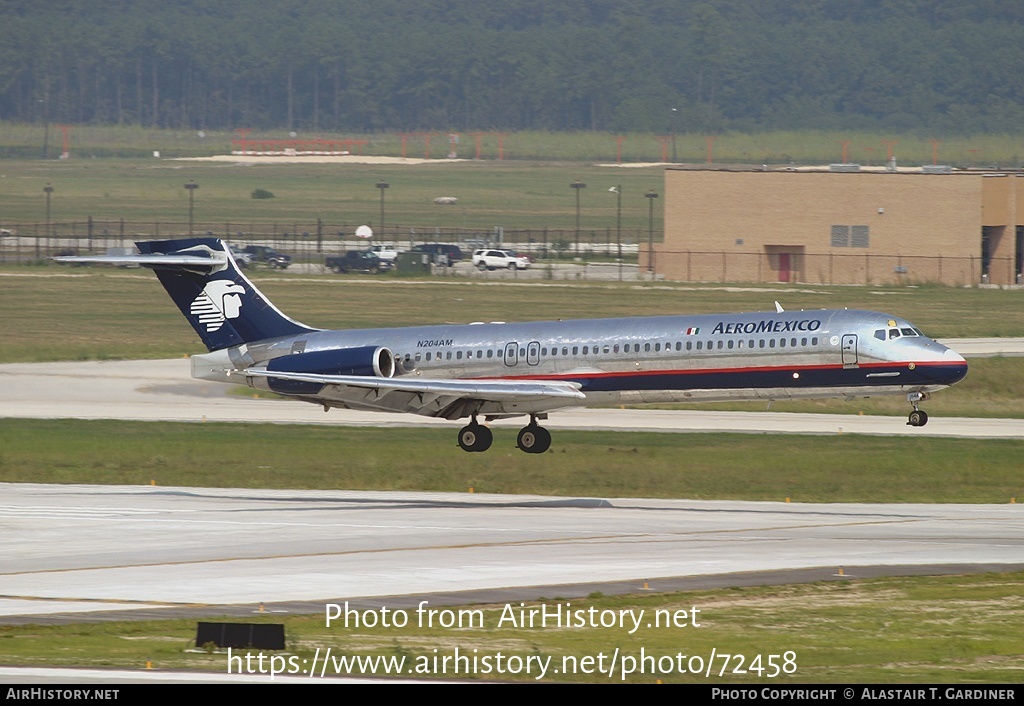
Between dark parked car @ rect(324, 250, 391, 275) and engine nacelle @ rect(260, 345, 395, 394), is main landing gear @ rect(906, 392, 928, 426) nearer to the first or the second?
engine nacelle @ rect(260, 345, 395, 394)

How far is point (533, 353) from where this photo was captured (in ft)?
146

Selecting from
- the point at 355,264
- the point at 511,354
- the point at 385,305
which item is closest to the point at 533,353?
the point at 511,354

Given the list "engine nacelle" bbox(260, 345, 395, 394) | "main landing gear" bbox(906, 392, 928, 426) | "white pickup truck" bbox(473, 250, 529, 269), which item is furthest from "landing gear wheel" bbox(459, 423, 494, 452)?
"white pickup truck" bbox(473, 250, 529, 269)

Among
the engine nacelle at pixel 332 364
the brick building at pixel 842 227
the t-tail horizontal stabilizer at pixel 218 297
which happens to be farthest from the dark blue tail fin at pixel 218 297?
the brick building at pixel 842 227

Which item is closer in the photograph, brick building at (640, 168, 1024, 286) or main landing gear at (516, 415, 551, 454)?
main landing gear at (516, 415, 551, 454)

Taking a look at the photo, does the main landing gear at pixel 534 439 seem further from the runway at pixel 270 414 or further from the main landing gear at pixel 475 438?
the runway at pixel 270 414

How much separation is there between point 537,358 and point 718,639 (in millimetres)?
21974

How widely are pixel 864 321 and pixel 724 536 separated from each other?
10.2 meters

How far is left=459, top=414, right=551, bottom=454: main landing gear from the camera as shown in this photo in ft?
148

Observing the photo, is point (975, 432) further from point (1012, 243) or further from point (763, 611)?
point (1012, 243)

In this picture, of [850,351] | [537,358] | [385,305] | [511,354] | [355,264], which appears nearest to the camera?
[850,351]

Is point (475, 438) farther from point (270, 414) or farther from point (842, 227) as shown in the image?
point (842, 227)

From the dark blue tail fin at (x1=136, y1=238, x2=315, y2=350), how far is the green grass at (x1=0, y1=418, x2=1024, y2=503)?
3434 millimetres
